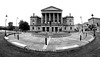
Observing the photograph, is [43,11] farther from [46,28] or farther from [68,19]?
[68,19]

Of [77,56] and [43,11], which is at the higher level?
[43,11]

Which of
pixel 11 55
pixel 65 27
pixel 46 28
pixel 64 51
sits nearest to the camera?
pixel 11 55

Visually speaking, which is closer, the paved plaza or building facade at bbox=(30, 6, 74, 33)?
the paved plaza

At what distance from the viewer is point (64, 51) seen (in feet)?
28.2

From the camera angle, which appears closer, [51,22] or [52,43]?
[52,43]

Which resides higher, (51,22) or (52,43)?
(51,22)

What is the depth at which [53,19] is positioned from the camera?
2116 inches

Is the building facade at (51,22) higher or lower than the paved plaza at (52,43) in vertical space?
higher

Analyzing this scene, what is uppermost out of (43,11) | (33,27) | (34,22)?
(43,11)

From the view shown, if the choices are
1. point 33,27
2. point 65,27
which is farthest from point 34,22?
point 65,27

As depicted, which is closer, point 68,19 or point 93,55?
point 93,55

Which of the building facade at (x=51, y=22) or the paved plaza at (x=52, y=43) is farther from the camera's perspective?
the building facade at (x=51, y=22)

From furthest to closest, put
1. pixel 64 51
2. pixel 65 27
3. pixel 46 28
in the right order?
1. pixel 65 27
2. pixel 46 28
3. pixel 64 51

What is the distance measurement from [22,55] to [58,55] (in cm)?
453
